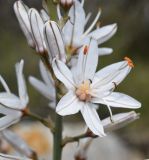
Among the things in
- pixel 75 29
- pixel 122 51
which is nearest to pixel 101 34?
pixel 75 29

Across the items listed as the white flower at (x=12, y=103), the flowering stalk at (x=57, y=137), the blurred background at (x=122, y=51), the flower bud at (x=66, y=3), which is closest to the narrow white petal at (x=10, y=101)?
the white flower at (x=12, y=103)

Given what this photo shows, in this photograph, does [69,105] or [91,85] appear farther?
[91,85]

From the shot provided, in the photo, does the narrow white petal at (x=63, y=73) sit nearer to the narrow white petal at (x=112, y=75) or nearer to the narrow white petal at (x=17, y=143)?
the narrow white petal at (x=112, y=75)

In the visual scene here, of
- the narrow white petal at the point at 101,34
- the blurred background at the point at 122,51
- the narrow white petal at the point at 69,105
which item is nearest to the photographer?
the narrow white petal at the point at 69,105

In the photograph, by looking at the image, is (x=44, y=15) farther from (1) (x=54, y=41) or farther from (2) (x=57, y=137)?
(2) (x=57, y=137)

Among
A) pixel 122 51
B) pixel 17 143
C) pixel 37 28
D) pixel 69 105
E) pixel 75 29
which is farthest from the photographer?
pixel 122 51

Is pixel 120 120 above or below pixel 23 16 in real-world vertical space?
below

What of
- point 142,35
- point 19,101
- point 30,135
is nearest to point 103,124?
point 19,101
